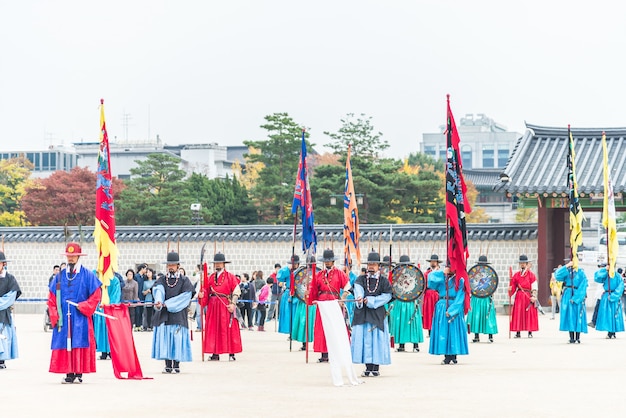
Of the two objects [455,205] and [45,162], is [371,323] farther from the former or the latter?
[45,162]

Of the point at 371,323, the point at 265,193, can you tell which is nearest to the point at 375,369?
the point at 371,323

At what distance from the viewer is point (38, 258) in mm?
35438

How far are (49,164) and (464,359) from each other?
77.4 metres

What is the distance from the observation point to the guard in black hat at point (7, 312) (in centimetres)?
1614

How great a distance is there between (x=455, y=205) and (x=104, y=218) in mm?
5020

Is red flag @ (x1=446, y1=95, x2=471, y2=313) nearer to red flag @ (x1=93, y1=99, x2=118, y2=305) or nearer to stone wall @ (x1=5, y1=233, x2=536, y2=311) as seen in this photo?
Result: red flag @ (x1=93, y1=99, x2=118, y2=305)

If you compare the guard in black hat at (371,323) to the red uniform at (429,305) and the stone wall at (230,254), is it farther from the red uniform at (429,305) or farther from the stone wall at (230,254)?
the stone wall at (230,254)

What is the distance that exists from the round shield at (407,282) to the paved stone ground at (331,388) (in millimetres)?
965

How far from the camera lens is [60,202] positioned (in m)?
50.3

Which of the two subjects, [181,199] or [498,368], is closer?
[498,368]

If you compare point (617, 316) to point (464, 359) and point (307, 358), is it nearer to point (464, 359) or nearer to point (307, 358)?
point (464, 359)

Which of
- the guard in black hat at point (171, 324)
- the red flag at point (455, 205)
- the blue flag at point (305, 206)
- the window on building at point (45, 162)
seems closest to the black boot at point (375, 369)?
the red flag at point (455, 205)

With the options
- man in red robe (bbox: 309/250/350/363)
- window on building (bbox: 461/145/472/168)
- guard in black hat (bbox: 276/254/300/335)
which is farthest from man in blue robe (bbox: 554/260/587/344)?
window on building (bbox: 461/145/472/168)

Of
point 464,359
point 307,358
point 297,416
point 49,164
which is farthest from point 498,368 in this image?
point 49,164
